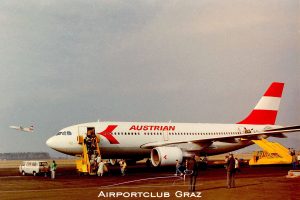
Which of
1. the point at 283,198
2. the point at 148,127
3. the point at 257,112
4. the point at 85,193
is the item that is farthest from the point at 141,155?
the point at 283,198

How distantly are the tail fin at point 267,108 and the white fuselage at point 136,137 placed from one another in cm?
436

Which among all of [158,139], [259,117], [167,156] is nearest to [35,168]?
[167,156]

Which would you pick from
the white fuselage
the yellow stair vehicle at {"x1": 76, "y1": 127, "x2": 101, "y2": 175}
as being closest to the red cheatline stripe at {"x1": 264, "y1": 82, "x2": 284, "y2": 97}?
the white fuselage

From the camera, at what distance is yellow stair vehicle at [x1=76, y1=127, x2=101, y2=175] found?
27.1m

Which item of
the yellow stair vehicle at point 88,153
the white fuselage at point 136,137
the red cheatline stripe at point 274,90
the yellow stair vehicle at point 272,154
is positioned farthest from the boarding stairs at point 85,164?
the red cheatline stripe at point 274,90

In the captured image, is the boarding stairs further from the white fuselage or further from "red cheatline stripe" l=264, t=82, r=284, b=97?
"red cheatline stripe" l=264, t=82, r=284, b=97

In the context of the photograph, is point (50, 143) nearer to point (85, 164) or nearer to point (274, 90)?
point (85, 164)

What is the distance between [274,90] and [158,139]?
15.9 metres

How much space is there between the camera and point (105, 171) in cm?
2748

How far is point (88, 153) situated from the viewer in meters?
28.4

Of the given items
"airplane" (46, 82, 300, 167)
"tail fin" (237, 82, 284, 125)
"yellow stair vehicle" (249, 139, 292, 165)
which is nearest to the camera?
"airplane" (46, 82, 300, 167)

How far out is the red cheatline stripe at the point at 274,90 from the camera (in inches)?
1686

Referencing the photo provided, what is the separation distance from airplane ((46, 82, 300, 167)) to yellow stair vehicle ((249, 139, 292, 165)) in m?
1.68

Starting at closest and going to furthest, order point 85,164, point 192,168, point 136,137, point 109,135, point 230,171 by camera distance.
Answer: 1. point 192,168
2. point 230,171
3. point 85,164
4. point 109,135
5. point 136,137
